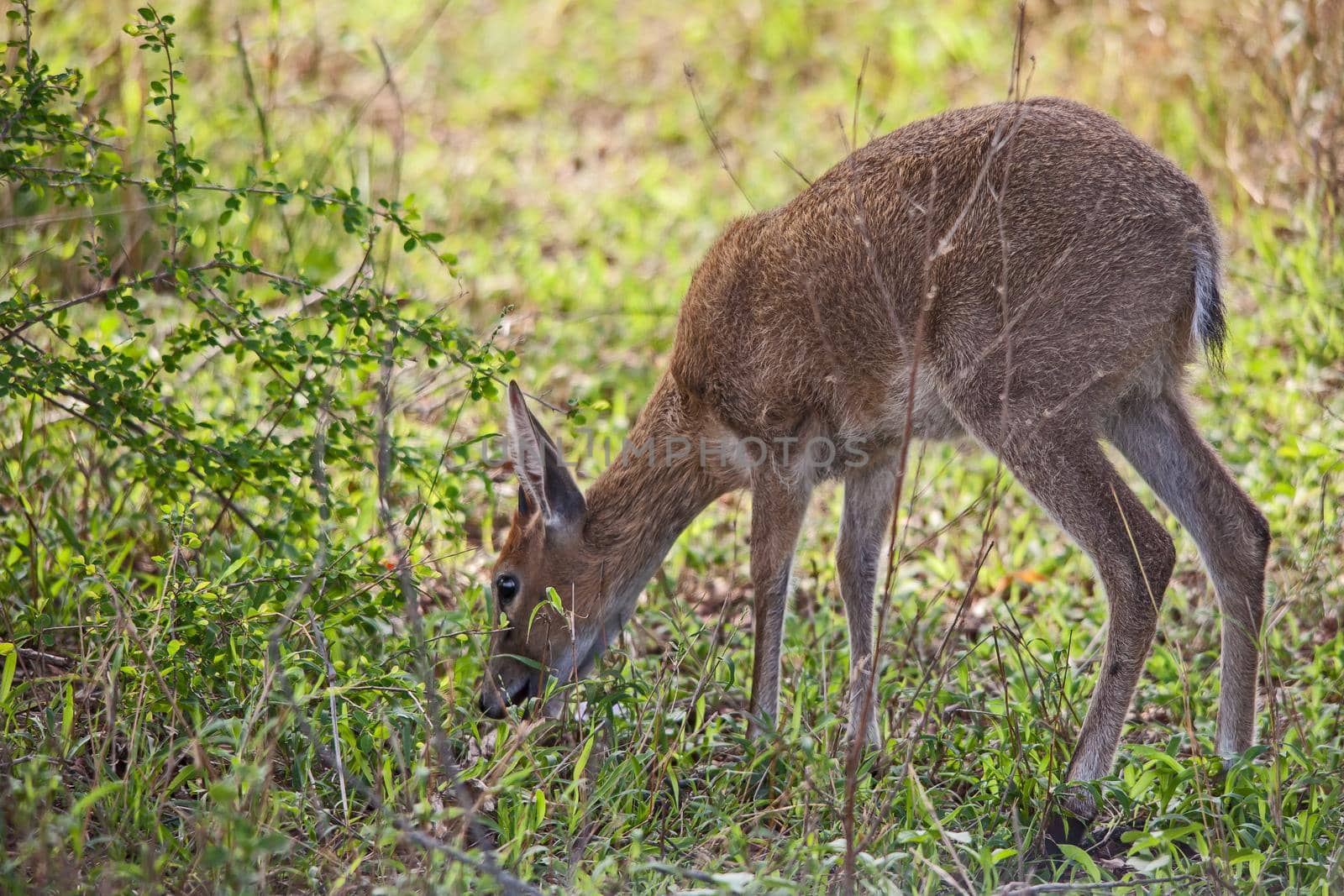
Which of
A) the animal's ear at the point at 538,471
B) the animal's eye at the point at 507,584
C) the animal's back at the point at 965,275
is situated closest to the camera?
the animal's back at the point at 965,275

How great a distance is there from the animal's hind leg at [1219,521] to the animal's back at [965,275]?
0.23 m

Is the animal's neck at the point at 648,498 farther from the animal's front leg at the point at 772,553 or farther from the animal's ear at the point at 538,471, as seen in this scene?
the animal's front leg at the point at 772,553

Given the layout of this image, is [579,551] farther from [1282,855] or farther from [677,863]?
[1282,855]

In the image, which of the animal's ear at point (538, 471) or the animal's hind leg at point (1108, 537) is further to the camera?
the animal's ear at point (538, 471)

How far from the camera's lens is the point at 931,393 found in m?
4.25

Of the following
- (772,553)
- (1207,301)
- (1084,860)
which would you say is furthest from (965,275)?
(1084,860)

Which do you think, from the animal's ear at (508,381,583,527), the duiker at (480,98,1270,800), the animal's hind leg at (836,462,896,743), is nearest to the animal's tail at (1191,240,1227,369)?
the duiker at (480,98,1270,800)

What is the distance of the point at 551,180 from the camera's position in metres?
9.14

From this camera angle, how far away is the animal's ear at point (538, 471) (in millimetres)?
4379

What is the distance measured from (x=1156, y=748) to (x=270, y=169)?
3324 millimetres

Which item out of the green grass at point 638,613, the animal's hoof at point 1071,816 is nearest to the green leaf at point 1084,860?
the green grass at point 638,613

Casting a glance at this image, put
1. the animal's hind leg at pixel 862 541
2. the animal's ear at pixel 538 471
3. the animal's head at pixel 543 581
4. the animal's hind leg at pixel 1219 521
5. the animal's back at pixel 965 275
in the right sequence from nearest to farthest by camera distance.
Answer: the animal's back at pixel 965 275, the animal's hind leg at pixel 1219 521, the animal's ear at pixel 538 471, the animal's head at pixel 543 581, the animal's hind leg at pixel 862 541

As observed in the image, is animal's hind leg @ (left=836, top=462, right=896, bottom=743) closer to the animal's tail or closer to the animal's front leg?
the animal's front leg

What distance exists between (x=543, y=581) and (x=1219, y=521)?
2.31 meters
